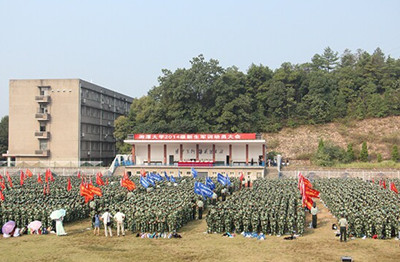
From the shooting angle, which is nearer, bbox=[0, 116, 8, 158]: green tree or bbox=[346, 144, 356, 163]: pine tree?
bbox=[346, 144, 356, 163]: pine tree

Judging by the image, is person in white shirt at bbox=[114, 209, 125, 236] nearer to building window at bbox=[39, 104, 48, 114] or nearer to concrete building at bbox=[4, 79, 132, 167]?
concrete building at bbox=[4, 79, 132, 167]

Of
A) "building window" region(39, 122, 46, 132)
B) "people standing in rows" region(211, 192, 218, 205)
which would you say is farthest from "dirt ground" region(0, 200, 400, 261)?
"building window" region(39, 122, 46, 132)

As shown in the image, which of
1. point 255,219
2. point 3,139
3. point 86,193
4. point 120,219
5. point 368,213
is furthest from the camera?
point 3,139

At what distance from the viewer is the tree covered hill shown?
5044cm

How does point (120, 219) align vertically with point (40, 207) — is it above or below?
below

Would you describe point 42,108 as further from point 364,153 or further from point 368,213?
point 368,213

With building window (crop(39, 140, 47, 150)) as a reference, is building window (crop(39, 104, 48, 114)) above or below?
above

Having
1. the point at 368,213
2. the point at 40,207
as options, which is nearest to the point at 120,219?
the point at 40,207

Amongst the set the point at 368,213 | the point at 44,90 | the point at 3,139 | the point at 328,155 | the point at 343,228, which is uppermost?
the point at 44,90

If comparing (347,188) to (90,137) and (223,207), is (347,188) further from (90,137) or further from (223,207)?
(90,137)

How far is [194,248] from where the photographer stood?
47.8 feet

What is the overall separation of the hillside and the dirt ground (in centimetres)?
3654

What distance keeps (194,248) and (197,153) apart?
93.2 feet

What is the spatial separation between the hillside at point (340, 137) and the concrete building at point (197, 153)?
1100 cm
